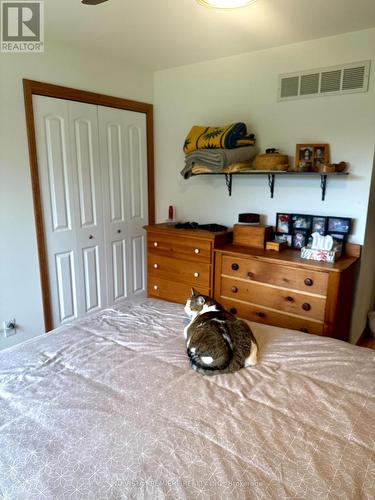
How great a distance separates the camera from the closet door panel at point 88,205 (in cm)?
282

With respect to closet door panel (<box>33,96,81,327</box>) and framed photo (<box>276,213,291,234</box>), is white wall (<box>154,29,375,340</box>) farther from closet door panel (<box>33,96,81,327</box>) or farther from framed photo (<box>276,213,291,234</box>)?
closet door panel (<box>33,96,81,327</box>)

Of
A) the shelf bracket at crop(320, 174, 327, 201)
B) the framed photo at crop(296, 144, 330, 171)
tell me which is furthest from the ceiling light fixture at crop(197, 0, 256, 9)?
the shelf bracket at crop(320, 174, 327, 201)

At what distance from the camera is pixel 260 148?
9.34ft

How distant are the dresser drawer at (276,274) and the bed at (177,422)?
0.67 metres

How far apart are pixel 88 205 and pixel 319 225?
1874 mm

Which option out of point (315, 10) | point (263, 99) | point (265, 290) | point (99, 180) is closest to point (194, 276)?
point (265, 290)

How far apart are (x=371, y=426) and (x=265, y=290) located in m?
1.43

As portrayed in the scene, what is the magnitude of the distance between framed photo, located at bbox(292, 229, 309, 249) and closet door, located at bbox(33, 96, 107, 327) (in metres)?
→ 1.65

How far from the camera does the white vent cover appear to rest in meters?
2.34

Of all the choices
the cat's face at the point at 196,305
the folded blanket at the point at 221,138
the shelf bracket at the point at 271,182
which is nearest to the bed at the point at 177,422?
the cat's face at the point at 196,305

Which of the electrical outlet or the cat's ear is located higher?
the cat's ear

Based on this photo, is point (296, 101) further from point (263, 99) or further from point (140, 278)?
point (140, 278)

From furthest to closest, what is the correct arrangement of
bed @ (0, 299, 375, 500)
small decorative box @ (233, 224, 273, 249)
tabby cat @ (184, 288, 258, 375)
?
small decorative box @ (233, 224, 273, 249) → tabby cat @ (184, 288, 258, 375) → bed @ (0, 299, 375, 500)

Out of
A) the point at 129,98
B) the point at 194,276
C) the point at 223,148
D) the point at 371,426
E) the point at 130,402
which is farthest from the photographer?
the point at 129,98
